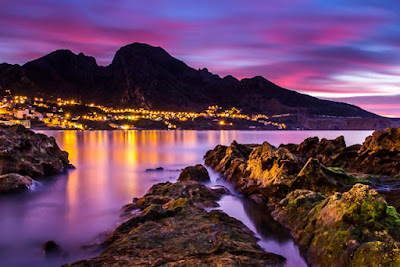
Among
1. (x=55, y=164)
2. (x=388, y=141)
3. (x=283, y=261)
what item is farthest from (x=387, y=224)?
(x=55, y=164)

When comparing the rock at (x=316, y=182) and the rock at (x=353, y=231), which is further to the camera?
the rock at (x=316, y=182)

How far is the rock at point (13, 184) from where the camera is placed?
15.1 metres

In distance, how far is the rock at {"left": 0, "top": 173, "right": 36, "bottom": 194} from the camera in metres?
15.1

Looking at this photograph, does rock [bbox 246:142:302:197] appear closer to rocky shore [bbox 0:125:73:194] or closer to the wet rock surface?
the wet rock surface

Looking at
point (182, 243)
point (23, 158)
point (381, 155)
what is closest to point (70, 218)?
point (182, 243)

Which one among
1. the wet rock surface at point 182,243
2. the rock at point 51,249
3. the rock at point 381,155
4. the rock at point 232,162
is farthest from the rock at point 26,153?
the rock at point 381,155

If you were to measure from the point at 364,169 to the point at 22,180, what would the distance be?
19.8 meters

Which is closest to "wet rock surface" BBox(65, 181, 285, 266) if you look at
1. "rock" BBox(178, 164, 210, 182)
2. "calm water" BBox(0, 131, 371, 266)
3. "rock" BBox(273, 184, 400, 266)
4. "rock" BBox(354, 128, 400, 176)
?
"rock" BBox(273, 184, 400, 266)

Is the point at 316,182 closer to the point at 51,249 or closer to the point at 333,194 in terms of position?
the point at 333,194

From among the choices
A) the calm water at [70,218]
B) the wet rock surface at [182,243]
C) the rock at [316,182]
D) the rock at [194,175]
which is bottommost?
the calm water at [70,218]

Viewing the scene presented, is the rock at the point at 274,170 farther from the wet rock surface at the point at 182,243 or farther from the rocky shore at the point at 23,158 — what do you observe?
the rocky shore at the point at 23,158

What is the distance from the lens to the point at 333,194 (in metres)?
11.3

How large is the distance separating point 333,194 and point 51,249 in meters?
9.64

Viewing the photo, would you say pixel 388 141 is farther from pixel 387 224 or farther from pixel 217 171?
pixel 387 224
